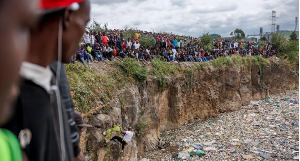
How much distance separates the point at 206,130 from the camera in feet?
46.3

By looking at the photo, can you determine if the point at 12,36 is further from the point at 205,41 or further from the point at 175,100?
the point at 205,41

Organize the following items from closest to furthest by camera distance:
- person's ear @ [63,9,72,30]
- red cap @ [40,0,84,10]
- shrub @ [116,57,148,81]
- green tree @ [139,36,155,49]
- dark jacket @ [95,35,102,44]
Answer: red cap @ [40,0,84,10], person's ear @ [63,9,72,30], shrub @ [116,57,148,81], dark jacket @ [95,35,102,44], green tree @ [139,36,155,49]

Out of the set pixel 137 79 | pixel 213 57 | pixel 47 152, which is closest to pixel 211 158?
pixel 137 79

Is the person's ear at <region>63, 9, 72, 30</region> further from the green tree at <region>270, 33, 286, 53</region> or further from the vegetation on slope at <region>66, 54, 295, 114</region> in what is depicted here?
the green tree at <region>270, 33, 286, 53</region>

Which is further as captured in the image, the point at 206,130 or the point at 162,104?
the point at 206,130

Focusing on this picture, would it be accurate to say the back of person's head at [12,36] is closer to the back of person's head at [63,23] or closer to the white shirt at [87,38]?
the back of person's head at [63,23]

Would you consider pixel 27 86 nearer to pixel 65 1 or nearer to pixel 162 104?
pixel 65 1

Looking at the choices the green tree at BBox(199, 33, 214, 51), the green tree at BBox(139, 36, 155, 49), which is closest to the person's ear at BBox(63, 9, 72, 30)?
the green tree at BBox(139, 36, 155, 49)

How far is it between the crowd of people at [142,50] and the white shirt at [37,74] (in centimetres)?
452

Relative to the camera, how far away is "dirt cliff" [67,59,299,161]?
6.59m

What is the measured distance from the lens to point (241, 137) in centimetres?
1334

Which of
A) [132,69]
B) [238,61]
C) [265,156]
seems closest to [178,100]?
[132,69]

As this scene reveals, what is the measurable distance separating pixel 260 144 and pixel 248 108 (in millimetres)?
6245

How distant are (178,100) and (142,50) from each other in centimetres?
359
